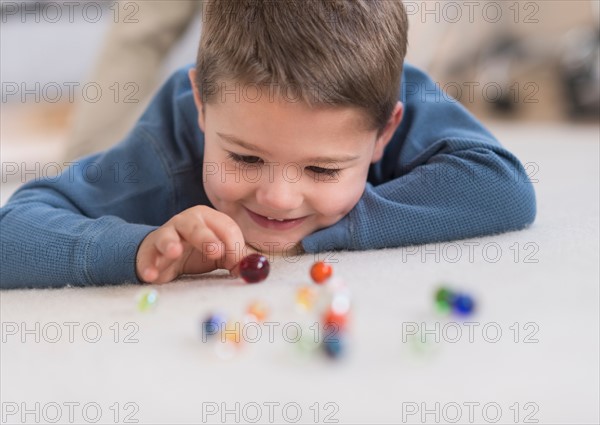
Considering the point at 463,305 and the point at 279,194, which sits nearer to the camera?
the point at 463,305

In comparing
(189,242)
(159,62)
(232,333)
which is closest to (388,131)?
(189,242)

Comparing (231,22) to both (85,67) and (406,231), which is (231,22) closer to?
(406,231)

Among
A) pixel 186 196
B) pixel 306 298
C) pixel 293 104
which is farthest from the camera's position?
pixel 186 196

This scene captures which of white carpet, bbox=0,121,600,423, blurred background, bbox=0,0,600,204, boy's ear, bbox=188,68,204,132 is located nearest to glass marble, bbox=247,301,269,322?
white carpet, bbox=0,121,600,423

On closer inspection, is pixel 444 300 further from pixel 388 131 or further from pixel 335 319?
pixel 388 131

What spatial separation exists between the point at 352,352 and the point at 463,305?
5.6 inches

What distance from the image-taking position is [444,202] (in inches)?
41.7

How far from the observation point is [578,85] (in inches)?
112

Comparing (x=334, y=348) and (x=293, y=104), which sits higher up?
(x=293, y=104)

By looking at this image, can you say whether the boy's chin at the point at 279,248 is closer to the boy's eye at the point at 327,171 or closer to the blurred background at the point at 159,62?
the boy's eye at the point at 327,171

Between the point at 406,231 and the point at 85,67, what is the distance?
237 cm

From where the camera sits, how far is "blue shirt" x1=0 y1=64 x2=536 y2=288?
96 cm

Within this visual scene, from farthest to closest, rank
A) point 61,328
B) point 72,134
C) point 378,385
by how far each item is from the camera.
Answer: point 72,134 < point 61,328 < point 378,385

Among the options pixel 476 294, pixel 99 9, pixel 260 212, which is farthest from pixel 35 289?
pixel 99 9
